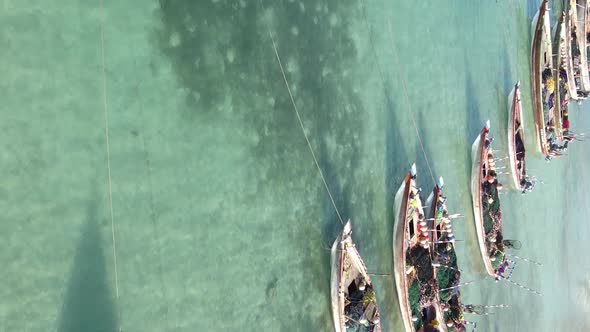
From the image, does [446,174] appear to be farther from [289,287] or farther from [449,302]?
[289,287]

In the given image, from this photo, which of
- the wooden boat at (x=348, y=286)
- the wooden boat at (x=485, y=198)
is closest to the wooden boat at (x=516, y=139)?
the wooden boat at (x=485, y=198)

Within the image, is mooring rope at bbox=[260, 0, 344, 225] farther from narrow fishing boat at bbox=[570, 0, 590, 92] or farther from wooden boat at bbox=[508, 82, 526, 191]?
narrow fishing boat at bbox=[570, 0, 590, 92]

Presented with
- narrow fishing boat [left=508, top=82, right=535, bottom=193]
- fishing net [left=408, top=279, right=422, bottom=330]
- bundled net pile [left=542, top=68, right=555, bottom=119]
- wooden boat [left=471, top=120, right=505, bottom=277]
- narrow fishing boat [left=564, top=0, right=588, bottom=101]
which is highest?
narrow fishing boat [left=564, top=0, right=588, bottom=101]

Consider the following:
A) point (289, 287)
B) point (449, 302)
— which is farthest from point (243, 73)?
point (449, 302)

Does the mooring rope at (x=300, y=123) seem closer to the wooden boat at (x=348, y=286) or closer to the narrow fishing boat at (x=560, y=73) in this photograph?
the wooden boat at (x=348, y=286)

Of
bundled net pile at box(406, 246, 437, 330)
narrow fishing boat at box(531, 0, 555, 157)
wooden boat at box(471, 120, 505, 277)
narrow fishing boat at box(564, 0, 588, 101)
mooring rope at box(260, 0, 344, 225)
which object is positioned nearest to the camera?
mooring rope at box(260, 0, 344, 225)

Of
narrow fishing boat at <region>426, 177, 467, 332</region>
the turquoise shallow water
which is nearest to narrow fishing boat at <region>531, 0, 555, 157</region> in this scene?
the turquoise shallow water


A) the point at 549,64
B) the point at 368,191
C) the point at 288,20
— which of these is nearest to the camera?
the point at 288,20
